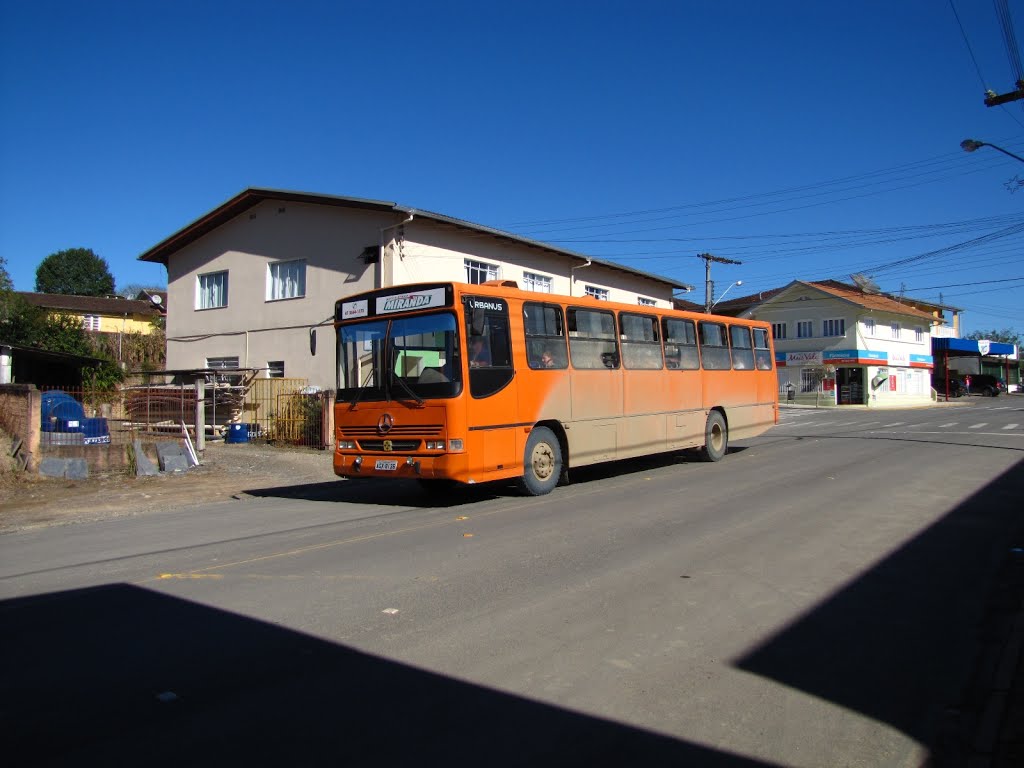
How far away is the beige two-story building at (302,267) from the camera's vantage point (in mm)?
22125

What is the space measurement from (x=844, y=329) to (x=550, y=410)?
1907 inches

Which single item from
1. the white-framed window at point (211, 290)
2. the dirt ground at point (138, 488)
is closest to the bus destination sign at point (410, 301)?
the dirt ground at point (138, 488)

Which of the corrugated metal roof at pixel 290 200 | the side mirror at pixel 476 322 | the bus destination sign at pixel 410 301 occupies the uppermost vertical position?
the corrugated metal roof at pixel 290 200

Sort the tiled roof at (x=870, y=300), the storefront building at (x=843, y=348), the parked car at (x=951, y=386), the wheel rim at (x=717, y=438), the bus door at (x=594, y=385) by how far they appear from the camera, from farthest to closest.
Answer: the parked car at (x=951, y=386) < the tiled roof at (x=870, y=300) < the storefront building at (x=843, y=348) < the wheel rim at (x=717, y=438) < the bus door at (x=594, y=385)

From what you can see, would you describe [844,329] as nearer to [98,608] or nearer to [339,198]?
[339,198]

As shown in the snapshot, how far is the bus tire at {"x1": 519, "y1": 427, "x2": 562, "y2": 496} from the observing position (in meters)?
11.8

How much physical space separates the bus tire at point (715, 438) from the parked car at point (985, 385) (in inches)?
2554

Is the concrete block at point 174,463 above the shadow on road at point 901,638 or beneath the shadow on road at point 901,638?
above

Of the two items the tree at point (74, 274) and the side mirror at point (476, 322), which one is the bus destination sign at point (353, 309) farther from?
the tree at point (74, 274)

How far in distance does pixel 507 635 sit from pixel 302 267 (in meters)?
21.2

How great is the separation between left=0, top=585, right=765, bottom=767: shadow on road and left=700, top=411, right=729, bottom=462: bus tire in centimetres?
1246

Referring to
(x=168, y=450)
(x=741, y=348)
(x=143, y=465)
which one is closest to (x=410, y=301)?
(x=143, y=465)

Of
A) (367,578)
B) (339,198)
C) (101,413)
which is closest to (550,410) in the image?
(367,578)

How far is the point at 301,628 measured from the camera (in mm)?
5371
